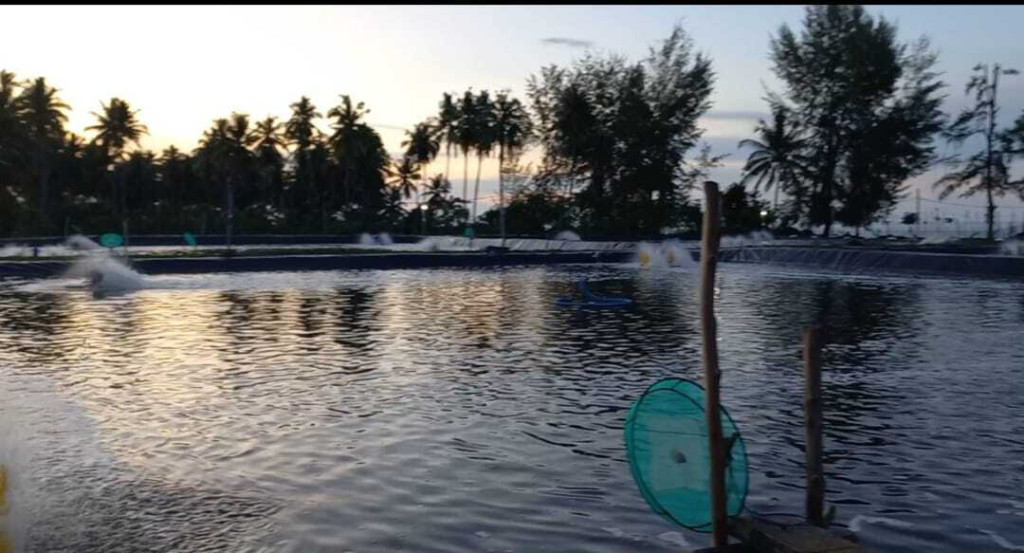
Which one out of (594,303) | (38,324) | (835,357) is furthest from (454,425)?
(594,303)

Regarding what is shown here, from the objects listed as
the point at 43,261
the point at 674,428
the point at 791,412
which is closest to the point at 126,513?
the point at 674,428

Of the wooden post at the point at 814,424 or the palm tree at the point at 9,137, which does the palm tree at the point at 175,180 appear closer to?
the palm tree at the point at 9,137

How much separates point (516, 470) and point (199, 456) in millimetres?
2837

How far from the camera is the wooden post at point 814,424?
237 inches

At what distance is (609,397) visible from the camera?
11602mm

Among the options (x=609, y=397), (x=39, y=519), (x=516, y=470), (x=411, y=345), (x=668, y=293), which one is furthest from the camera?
(x=668, y=293)

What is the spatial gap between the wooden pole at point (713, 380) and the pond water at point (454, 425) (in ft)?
2.80

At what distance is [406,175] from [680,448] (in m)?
84.0

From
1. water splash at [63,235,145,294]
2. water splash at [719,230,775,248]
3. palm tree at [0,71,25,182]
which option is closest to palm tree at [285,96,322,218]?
palm tree at [0,71,25,182]

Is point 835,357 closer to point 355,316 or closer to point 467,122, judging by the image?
point 355,316

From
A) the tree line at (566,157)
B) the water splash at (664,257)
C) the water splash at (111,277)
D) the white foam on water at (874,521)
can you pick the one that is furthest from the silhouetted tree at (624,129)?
the white foam on water at (874,521)

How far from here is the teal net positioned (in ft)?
19.5

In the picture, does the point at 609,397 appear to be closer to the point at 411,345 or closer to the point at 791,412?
the point at 791,412

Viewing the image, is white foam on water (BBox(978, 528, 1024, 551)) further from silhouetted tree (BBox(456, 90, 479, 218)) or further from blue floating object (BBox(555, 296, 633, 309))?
silhouetted tree (BBox(456, 90, 479, 218))
